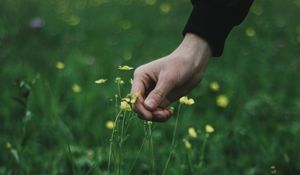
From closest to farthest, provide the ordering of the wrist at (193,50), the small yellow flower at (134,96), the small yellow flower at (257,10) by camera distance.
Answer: the small yellow flower at (134,96)
the wrist at (193,50)
the small yellow flower at (257,10)

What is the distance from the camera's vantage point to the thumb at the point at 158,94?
3.86ft

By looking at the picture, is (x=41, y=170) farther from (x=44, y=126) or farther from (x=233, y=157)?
(x=233, y=157)

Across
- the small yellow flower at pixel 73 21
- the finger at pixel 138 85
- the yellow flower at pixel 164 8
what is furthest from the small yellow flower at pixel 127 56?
the finger at pixel 138 85

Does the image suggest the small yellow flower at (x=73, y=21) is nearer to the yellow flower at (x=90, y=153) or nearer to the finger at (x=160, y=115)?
the yellow flower at (x=90, y=153)

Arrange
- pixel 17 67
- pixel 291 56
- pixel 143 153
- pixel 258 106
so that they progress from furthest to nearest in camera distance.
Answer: pixel 291 56 < pixel 17 67 < pixel 258 106 < pixel 143 153

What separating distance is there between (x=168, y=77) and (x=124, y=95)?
1.44 metres

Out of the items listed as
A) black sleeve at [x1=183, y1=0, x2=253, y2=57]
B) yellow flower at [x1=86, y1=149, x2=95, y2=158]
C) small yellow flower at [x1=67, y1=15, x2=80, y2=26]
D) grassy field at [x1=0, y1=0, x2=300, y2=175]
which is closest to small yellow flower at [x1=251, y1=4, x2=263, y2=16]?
grassy field at [x1=0, y1=0, x2=300, y2=175]

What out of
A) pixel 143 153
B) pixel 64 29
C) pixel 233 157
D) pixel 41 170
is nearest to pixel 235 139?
pixel 233 157

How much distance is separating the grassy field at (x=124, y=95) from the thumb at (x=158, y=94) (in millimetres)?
97

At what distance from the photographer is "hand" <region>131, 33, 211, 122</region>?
1188mm

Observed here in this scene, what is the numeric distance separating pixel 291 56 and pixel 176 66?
2.46m

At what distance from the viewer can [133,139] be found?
222 cm

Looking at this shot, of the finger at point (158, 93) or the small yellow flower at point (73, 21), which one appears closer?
the finger at point (158, 93)

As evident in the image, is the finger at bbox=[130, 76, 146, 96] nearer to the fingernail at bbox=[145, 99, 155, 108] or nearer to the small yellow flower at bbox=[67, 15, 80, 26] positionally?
the fingernail at bbox=[145, 99, 155, 108]
